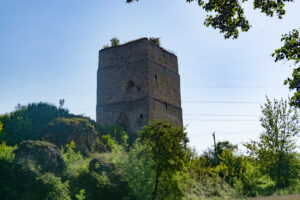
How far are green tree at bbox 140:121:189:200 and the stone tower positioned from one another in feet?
51.2

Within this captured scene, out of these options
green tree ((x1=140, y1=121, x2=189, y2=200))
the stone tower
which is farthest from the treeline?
the stone tower

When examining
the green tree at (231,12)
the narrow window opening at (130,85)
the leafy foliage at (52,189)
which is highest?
the narrow window opening at (130,85)

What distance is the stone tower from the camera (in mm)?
32219

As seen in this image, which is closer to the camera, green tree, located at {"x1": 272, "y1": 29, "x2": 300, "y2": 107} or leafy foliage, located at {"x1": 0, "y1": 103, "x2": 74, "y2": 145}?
green tree, located at {"x1": 272, "y1": 29, "x2": 300, "y2": 107}

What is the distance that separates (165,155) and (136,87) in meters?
18.3

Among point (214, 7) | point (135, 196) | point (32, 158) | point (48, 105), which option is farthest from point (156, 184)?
point (48, 105)

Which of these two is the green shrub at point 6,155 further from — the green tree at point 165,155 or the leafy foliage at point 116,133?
the leafy foliage at point 116,133

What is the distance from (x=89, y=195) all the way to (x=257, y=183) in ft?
52.4

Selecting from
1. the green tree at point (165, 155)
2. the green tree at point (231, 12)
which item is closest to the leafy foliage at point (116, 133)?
the green tree at point (165, 155)

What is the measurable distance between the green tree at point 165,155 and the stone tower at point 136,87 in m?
15.6

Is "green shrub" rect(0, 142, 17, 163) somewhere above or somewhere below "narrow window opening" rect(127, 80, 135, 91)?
below

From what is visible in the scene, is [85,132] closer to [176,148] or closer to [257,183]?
[176,148]

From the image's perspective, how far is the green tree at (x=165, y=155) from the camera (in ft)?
48.9

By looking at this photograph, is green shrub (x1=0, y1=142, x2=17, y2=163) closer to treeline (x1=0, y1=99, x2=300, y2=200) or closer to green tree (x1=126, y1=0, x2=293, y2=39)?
treeline (x1=0, y1=99, x2=300, y2=200)
